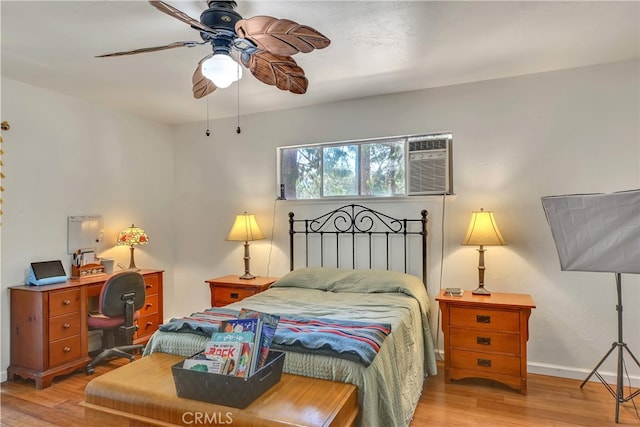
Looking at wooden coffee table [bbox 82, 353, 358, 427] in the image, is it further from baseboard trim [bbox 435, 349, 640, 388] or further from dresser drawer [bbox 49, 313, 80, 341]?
baseboard trim [bbox 435, 349, 640, 388]

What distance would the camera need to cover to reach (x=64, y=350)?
9.93 ft

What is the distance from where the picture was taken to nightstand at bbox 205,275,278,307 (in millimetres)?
3586

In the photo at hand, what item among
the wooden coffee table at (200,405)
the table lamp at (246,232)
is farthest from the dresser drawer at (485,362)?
the table lamp at (246,232)

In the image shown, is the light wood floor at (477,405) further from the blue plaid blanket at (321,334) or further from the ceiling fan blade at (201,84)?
the ceiling fan blade at (201,84)

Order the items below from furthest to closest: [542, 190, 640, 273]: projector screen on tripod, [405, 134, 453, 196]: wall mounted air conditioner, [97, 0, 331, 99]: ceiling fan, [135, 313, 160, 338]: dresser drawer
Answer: [135, 313, 160, 338]: dresser drawer < [405, 134, 453, 196]: wall mounted air conditioner < [542, 190, 640, 273]: projector screen on tripod < [97, 0, 331, 99]: ceiling fan

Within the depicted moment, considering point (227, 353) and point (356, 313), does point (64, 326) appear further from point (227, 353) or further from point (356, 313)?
point (356, 313)

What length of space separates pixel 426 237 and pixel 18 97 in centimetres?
362

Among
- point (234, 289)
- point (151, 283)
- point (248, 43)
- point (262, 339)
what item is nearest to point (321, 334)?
point (262, 339)

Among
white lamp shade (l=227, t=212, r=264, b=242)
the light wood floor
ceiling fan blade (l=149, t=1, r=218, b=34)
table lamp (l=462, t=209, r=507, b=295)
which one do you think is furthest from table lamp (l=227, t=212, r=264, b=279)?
ceiling fan blade (l=149, t=1, r=218, b=34)

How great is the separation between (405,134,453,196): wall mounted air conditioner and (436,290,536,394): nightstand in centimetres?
99

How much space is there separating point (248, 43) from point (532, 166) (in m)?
2.44

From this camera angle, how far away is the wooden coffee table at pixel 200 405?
141cm

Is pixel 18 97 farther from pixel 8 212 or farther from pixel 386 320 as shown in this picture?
pixel 386 320

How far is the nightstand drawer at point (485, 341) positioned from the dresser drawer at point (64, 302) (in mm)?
3014
